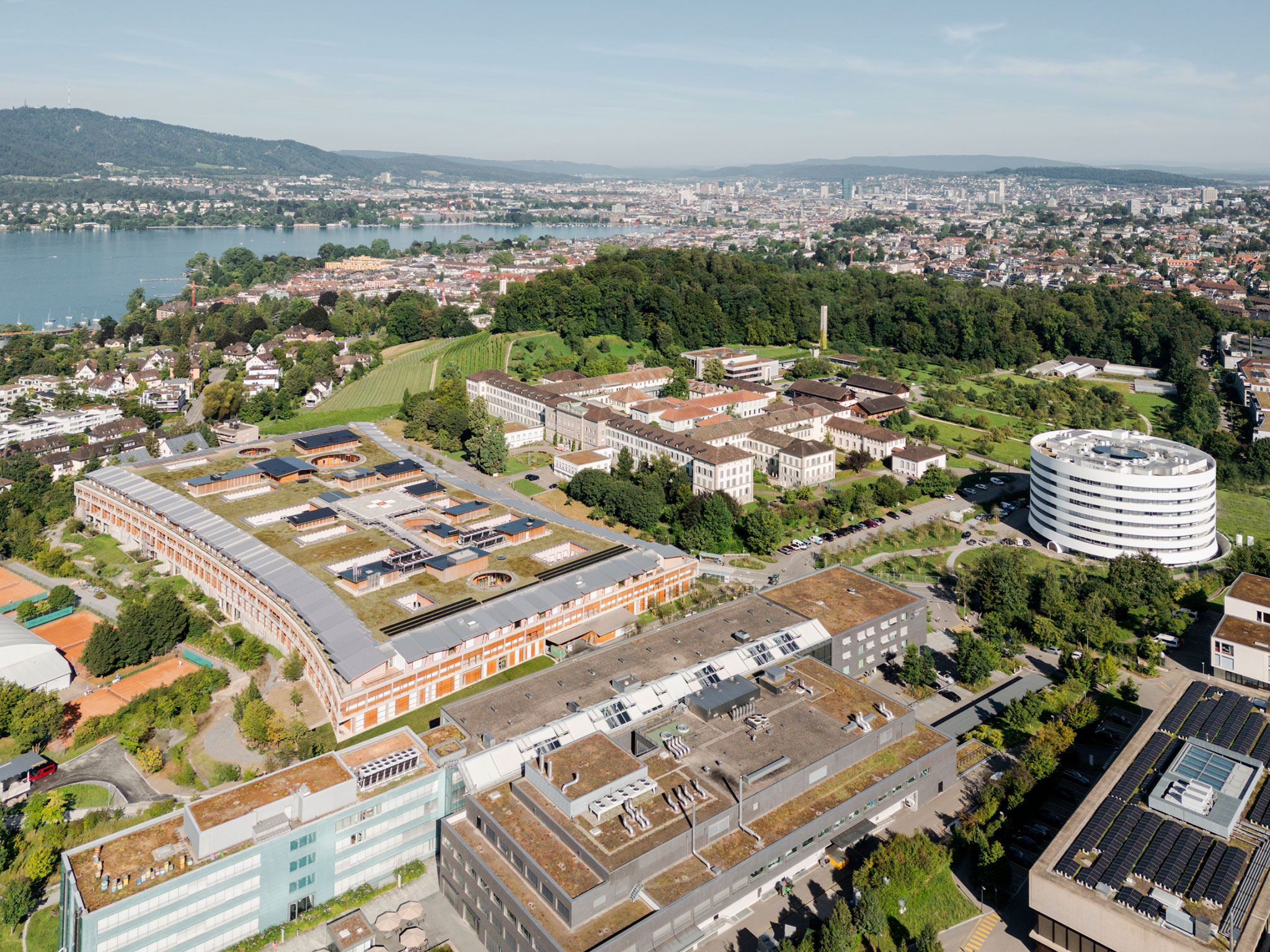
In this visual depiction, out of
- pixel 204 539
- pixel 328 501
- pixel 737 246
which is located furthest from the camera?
pixel 737 246

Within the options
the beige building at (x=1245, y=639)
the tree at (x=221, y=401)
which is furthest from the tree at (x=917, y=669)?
the tree at (x=221, y=401)

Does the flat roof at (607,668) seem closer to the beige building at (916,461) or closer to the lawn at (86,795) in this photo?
the lawn at (86,795)

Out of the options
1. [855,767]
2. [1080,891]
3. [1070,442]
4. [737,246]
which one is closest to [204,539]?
[855,767]

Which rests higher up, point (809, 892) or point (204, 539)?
point (204, 539)

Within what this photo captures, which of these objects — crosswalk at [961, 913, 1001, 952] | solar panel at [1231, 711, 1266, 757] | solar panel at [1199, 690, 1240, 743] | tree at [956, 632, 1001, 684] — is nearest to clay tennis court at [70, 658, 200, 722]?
crosswalk at [961, 913, 1001, 952]

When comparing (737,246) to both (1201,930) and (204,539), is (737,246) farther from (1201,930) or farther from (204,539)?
(1201,930)

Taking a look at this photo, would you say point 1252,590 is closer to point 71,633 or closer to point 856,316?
point 71,633

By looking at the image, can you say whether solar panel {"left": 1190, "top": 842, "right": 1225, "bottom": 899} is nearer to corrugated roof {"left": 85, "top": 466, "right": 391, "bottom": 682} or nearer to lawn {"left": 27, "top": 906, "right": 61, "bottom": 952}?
corrugated roof {"left": 85, "top": 466, "right": 391, "bottom": 682}
